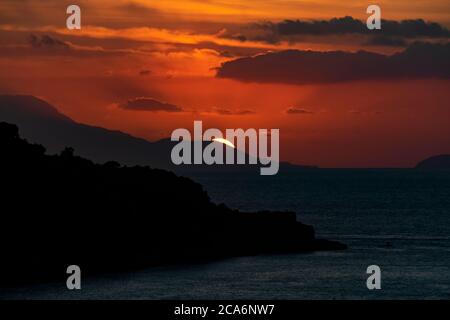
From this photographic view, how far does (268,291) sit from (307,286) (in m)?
6.33

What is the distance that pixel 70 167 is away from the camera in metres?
138

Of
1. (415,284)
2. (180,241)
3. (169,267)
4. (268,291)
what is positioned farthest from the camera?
(180,241)

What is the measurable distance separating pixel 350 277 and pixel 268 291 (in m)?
15.5

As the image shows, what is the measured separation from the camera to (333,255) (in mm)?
128625

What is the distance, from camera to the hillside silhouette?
115 meters

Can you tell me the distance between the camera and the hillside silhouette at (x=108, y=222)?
115 m

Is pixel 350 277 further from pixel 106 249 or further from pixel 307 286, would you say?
pixel 106 249

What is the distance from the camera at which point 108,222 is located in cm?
12656
